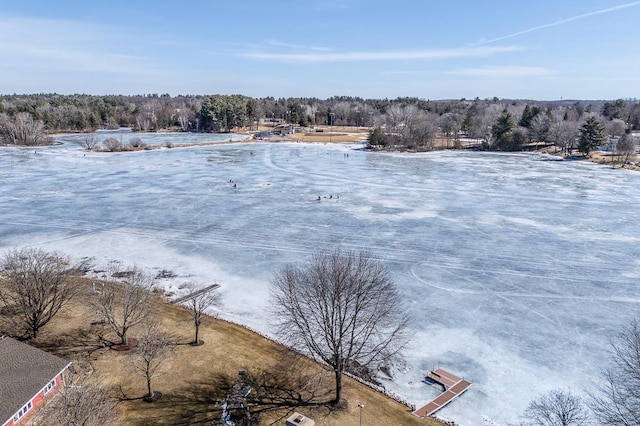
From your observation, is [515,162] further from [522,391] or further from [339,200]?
[522,391]

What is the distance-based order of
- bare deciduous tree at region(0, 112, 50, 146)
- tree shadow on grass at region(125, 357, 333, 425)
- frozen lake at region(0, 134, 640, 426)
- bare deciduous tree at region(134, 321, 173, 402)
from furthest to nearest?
1. bare deciduous tree at region(0, 112, 50, 146)
2. frozen lake at region(0, 134, 640, 426)
3. bare deciduous tree at region(134, 321, 173, 402)
4. tree shadow on grass at region(125, 357, 333, 425)

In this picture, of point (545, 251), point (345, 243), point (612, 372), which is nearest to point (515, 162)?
point (545, 251)

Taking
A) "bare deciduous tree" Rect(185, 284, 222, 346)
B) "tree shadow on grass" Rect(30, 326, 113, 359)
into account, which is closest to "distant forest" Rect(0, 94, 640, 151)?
"bare deciduous tree" Rect(185, 284, 222, 346)

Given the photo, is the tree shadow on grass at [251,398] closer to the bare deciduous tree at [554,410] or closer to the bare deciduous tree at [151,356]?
the bare deciduous tree at [151,356]

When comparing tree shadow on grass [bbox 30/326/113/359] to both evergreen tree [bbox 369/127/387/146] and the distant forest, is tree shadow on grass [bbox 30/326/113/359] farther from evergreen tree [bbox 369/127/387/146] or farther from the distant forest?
the distant forest

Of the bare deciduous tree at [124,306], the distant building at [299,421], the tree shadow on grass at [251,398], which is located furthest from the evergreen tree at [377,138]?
the distant building at [299,421]

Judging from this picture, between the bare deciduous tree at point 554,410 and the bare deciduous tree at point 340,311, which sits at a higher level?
the bare deciduous tree at point 340,311
